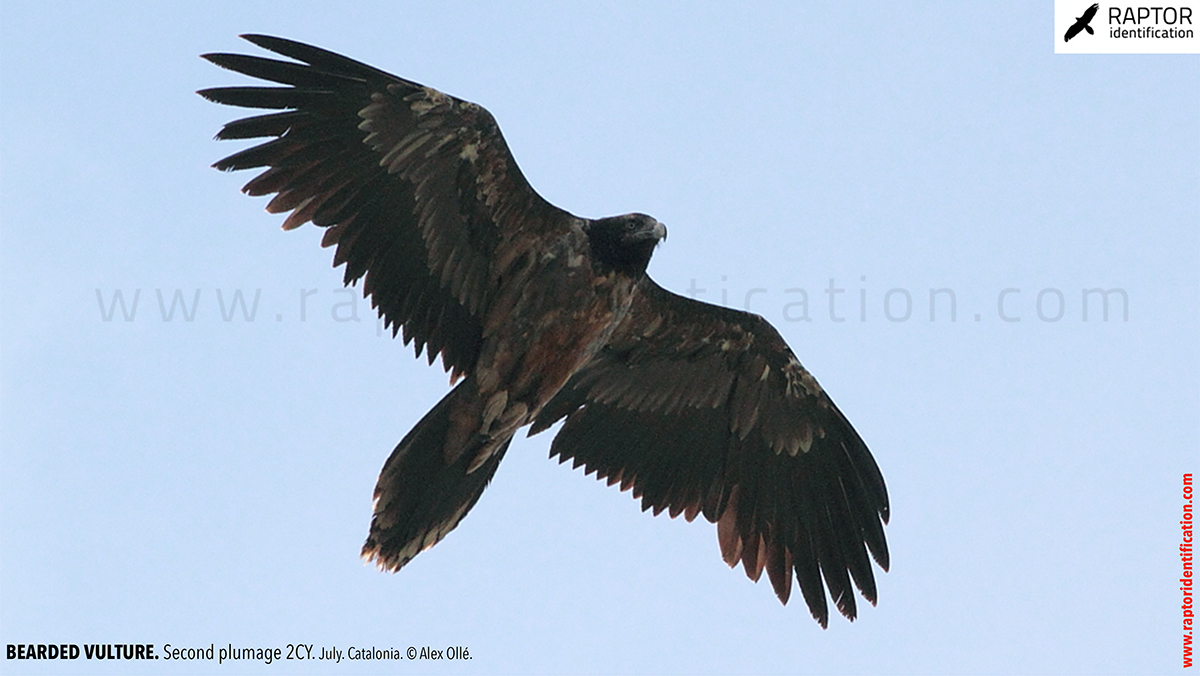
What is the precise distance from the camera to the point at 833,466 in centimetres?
1112

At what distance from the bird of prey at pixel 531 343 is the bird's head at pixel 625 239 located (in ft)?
0.04

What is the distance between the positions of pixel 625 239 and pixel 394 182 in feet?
5.12

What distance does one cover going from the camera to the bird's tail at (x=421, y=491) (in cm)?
952

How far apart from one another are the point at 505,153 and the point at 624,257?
3.46 ft

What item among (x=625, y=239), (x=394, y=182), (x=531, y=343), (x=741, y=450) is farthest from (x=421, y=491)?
(x=741, y=450)

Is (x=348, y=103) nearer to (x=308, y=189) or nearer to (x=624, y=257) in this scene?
(x=308, y=189)

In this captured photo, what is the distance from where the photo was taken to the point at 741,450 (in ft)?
36.7

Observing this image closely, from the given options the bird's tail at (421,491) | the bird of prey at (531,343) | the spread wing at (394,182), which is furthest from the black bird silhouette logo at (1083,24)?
the bird's tail at (421,491)

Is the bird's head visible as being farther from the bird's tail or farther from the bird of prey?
the bird's tail

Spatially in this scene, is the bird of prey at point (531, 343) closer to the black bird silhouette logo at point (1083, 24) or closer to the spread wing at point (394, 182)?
the spread wing at point (394, 182)

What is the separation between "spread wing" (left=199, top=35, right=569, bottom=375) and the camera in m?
9.21

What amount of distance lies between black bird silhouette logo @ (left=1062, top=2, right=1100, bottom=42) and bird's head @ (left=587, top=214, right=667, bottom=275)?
164 inches

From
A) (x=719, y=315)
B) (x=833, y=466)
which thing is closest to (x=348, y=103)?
(x=719, y=315)

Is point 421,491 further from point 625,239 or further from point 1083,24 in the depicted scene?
point 1083,24
